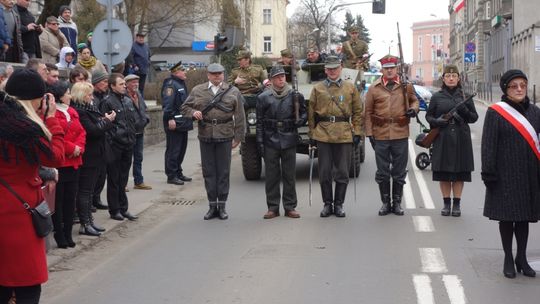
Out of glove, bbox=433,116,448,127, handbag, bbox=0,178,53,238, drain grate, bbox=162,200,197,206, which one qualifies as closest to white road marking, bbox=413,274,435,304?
handbag, bbox=0,178,53,238

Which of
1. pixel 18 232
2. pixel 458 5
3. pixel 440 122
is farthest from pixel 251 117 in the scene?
pixel 458 5

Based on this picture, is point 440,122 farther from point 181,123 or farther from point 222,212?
point 181,123

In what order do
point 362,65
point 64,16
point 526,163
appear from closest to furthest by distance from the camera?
point 526,163, point 64,16, point 362,65

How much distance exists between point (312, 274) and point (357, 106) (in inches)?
148

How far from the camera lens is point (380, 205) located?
11.7m

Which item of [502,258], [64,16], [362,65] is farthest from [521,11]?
[502,258]

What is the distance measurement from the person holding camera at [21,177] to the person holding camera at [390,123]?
6.43m

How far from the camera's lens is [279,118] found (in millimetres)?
10781

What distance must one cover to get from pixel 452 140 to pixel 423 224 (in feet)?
4.18

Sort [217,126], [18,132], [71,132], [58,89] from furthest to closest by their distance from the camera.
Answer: [217,126] < [71,132] < [58,89] < [18,132]

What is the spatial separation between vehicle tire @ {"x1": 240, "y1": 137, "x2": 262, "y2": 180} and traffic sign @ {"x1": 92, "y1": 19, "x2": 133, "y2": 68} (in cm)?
270

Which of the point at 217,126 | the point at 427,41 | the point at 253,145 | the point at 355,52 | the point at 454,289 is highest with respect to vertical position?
the point at 427,41

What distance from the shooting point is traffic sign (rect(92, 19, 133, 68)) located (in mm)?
12750

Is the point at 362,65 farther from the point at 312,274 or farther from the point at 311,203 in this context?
the point at 312,274
